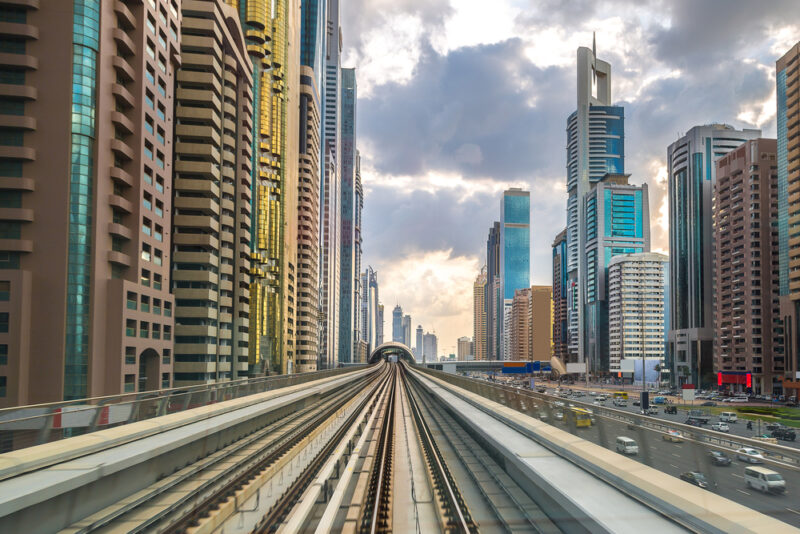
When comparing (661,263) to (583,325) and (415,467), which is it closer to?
(583,325)

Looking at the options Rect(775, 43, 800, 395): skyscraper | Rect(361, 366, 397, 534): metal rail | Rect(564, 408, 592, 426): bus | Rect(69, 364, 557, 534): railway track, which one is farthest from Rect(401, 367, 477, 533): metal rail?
Rect(775, 43, 800, 395): skyscraper

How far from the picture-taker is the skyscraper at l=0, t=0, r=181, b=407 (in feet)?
109

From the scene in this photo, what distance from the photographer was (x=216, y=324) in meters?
54.3

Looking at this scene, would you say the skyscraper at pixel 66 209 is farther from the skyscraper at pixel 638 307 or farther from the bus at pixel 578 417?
the skyscraper at pixel 638 307

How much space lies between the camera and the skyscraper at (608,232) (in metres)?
Result: 169

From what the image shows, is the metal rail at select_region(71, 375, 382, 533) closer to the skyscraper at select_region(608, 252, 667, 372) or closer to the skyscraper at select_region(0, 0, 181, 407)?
the skyscraper at select_region(0, 0, 181, 407)

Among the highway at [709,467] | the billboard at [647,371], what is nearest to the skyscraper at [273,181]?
the highway at [709,467]

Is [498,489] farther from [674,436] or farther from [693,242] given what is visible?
[693,242]

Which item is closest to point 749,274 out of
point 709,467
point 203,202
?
point 203,202

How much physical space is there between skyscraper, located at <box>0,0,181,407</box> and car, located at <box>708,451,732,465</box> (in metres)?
36.6

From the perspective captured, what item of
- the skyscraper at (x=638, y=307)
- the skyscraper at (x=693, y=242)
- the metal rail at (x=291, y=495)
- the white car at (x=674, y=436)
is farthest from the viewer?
the skyscraper at (x=638, y=307)

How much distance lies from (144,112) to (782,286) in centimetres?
8872

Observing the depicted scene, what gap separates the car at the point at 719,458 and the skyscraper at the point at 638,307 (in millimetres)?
149530

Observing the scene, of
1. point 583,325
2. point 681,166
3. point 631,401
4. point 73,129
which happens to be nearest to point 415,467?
point 73,129
